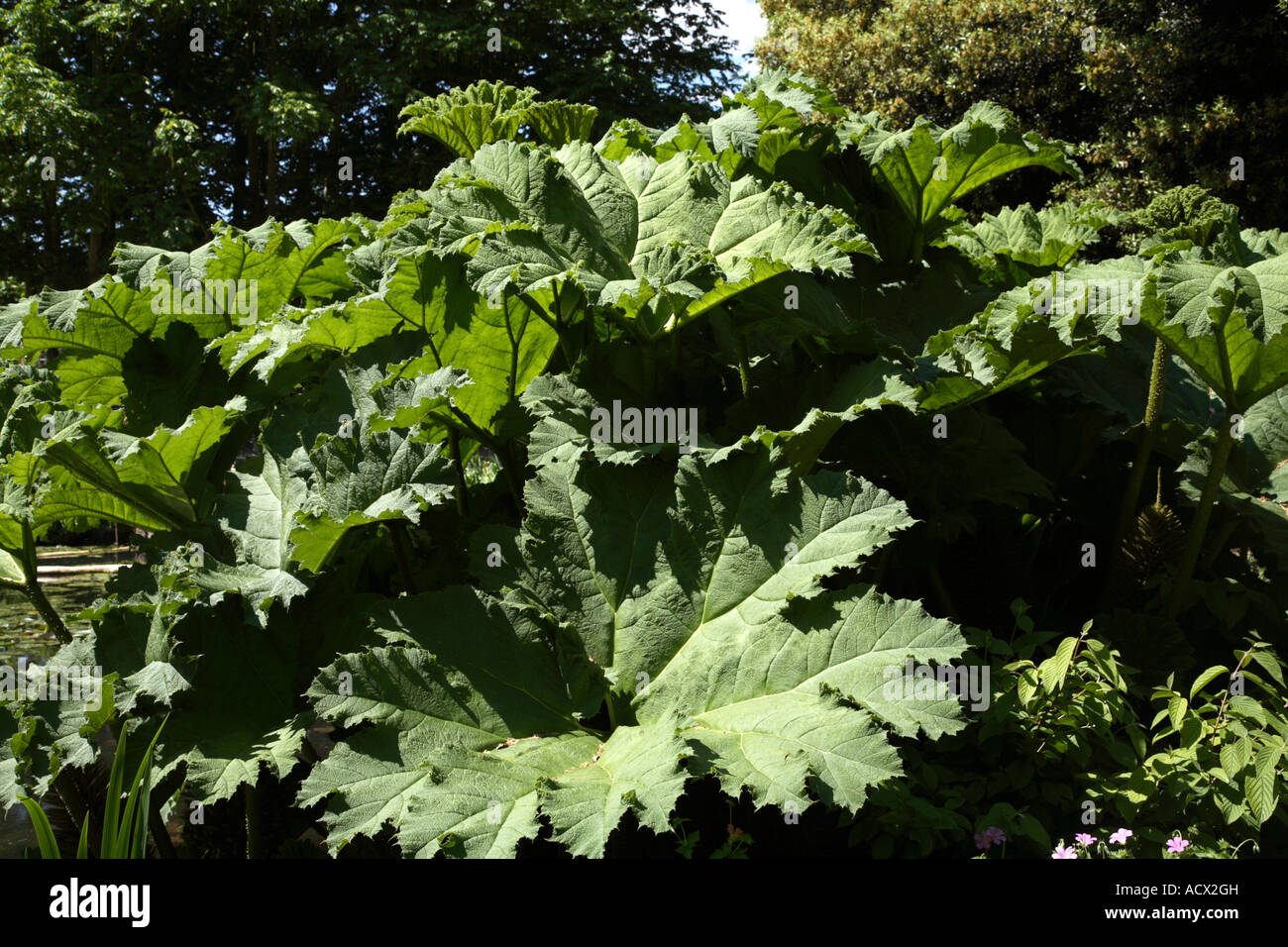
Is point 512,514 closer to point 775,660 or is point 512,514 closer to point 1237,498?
point 775,660

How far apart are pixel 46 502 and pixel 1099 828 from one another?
252 centimetres

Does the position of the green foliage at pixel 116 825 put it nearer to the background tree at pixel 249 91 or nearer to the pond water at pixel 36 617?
the pond water at pixel 36 617

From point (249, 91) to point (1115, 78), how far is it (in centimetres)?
1244

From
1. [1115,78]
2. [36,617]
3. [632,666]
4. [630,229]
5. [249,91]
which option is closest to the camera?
[632,666]

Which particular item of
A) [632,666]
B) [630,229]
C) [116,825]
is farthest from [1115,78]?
[116,825]

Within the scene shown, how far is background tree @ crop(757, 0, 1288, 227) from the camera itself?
10.6 metres

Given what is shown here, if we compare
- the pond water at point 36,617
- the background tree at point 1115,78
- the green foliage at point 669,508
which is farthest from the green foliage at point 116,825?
the background tree at point 1115,78

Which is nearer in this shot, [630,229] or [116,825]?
[116,825]

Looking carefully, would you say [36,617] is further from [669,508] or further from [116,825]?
[669,508]

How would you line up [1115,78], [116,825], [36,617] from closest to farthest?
[116,825], [36,617], [1115,78]

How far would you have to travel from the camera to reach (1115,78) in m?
11.3

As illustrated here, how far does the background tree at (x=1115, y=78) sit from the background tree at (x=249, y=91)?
5.39 m

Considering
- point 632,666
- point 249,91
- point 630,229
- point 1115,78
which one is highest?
point 249,91
